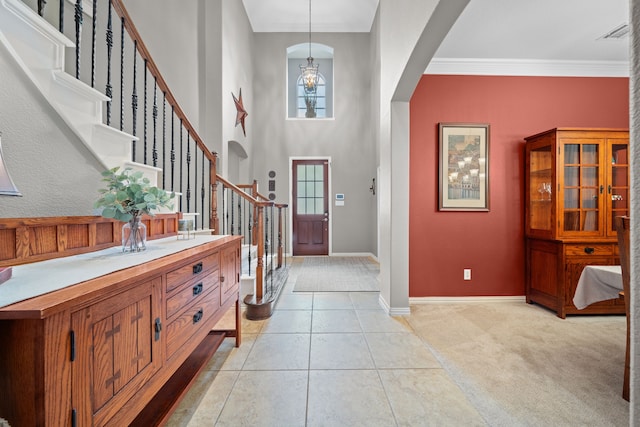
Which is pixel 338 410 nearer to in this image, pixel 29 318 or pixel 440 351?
pixel 440 351

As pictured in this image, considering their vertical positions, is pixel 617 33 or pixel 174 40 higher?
pixel 174 40

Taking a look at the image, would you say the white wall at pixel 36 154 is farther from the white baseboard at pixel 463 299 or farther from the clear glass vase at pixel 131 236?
the white baseboard at pixel 463 299

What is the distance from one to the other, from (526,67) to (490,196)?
1.55m

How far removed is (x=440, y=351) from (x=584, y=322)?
68.1 inches

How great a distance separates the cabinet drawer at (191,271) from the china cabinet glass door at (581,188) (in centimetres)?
336

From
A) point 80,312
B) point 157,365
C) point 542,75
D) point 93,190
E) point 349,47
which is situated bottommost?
point 157,365

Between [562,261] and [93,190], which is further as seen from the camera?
[562,261]

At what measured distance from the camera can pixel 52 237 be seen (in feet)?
3.77

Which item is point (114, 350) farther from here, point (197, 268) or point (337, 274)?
point (337, 274)

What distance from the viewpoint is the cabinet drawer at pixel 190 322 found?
1204 millimetres

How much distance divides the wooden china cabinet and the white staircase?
3884mm

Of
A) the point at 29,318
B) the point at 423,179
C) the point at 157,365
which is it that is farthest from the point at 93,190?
the point at 423,179

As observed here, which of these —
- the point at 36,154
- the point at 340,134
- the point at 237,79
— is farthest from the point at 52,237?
the point at 340,134

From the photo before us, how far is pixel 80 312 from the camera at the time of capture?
2.49 feet
